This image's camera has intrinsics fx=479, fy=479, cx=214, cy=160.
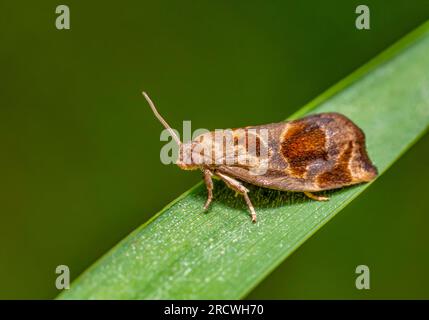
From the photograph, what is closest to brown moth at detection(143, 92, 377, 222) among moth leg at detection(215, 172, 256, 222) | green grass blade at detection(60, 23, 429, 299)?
moth leg at detection(215, 172, 256, 222)

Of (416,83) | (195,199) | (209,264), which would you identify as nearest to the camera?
(209,264)

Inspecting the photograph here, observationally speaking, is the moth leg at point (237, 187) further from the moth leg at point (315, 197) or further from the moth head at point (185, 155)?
the moth leg at point (315, 197)

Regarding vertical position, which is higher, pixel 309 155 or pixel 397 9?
pixel 397 9

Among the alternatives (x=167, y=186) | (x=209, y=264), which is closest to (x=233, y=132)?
(x=167, y=186)

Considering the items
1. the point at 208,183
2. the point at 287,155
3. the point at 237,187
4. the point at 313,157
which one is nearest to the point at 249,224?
the point at 237,187

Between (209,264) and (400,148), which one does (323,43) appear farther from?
(209,264)

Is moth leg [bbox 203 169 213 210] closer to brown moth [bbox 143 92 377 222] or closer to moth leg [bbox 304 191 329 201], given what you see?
brown moth [bbox 143 92 377 222]
